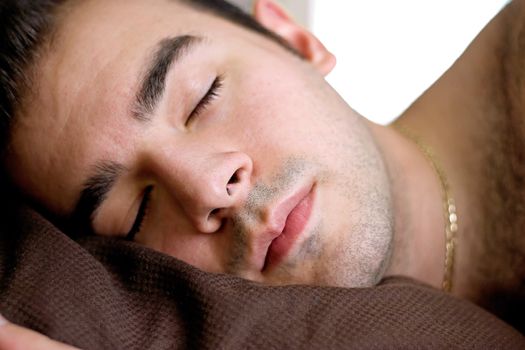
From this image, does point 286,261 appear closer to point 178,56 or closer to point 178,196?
point 178,196

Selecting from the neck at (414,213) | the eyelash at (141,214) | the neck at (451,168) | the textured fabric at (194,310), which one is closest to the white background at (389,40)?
the neck at (451,168)

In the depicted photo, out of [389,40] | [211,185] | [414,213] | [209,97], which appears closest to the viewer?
[211,185]

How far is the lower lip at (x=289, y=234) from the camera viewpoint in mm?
831

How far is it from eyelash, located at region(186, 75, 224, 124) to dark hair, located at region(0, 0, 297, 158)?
246mm

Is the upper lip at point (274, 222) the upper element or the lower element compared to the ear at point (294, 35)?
lower

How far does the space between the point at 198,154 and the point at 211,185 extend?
2.3 inches

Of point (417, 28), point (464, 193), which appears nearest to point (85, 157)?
point (464, 193)

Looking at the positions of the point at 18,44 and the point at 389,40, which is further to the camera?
the point at 389,40

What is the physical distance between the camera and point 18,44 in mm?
933

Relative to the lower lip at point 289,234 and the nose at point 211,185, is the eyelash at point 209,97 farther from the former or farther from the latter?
the lower lip at point 289,234

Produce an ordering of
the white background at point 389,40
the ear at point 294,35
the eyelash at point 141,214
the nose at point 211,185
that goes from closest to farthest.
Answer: the nose at point 211,185 → the eyelash at point 141,214 → the ear at point 294,35 → the white background at point 389,40

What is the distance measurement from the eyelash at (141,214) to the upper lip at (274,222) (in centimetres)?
19

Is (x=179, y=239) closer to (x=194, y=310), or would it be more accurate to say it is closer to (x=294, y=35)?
(x=194, y=310)

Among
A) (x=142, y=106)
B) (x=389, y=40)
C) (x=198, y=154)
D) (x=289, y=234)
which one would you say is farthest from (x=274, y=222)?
(x=389, y=40)
